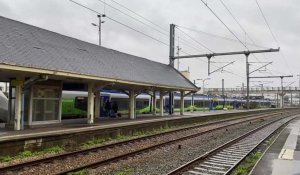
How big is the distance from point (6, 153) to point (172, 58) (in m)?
25.4

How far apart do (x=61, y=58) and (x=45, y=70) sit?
3399mm

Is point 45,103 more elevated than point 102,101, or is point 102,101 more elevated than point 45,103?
point 102,101

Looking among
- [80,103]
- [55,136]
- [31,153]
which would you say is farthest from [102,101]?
[31,153]

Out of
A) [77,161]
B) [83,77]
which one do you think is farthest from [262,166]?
[83,77]

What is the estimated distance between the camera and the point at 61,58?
18.1m

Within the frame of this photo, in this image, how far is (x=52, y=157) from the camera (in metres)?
11.0

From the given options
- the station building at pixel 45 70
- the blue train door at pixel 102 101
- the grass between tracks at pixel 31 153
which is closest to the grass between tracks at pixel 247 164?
the grass between tracks at pixel 31 153

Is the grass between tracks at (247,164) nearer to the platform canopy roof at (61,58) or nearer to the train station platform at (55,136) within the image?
the train station platform at (55,136)

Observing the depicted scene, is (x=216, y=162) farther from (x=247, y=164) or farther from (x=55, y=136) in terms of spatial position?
(x=55, y=136)

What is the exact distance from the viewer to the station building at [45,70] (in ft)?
49.4

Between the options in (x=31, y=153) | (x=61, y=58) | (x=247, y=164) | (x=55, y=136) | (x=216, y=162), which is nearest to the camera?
(x=247, y=164)

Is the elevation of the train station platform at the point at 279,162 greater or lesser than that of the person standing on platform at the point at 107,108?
lesser

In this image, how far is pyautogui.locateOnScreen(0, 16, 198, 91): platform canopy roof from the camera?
581 inches

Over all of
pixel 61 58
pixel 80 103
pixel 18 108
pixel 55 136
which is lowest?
pixel 55 136
